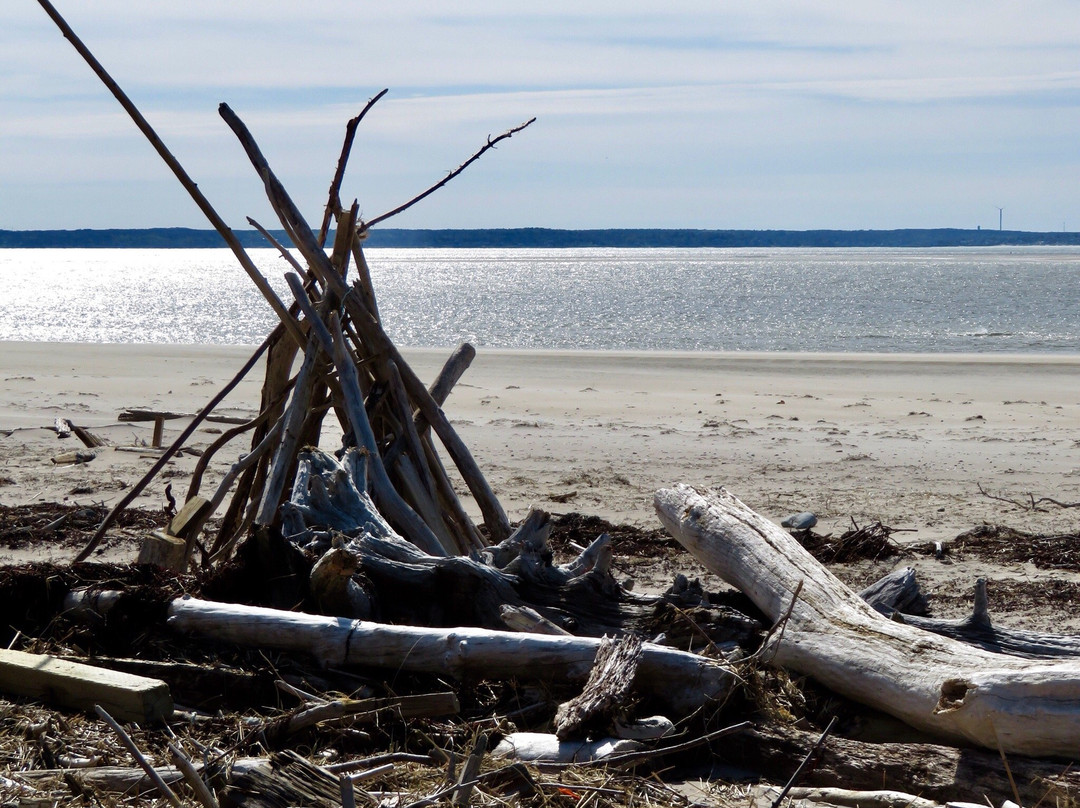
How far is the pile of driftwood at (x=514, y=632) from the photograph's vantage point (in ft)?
9.09

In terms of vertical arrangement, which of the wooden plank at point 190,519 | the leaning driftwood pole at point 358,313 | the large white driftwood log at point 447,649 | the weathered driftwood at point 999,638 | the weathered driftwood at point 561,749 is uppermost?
the leaning driftwood pole at point 358,313

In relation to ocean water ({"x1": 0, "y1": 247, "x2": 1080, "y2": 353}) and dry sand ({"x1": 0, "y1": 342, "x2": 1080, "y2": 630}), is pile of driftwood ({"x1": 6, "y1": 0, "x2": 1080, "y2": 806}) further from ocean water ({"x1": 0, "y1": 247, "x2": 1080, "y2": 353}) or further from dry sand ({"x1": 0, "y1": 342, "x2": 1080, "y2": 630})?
ocean water ({"x1": 0, "y1": 247, "x2": 1080, "y2": 353})

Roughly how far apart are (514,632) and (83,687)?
136 centimetres

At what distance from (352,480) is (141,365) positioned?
47.5 ft

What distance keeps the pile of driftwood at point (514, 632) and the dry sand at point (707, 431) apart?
2198 mm

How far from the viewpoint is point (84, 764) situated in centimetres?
277

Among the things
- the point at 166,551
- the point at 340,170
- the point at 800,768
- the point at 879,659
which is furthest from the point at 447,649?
the point at 340,170

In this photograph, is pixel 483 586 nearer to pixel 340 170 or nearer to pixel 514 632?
pixel 514 632

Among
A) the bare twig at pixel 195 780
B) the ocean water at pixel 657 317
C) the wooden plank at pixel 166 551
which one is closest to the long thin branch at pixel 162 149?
the wooden plank at pixel 166 551

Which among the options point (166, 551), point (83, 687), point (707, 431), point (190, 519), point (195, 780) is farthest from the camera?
point (707, 431)

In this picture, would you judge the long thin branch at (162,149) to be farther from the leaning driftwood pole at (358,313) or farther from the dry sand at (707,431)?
the dry sand at (707,431)

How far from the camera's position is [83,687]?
10.5ft

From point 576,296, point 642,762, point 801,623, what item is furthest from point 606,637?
point 576,296

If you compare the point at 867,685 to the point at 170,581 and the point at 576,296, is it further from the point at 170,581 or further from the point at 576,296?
the point at 576,296
